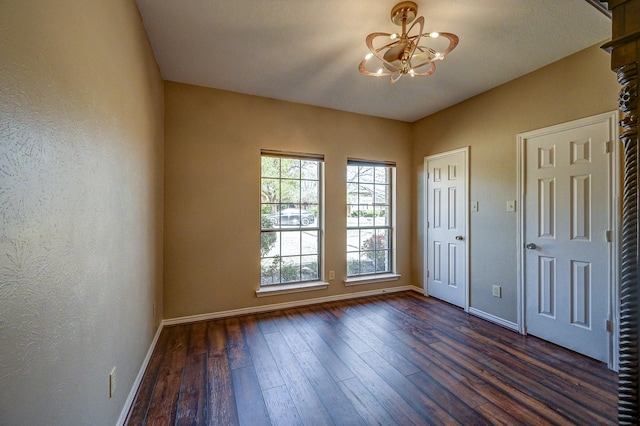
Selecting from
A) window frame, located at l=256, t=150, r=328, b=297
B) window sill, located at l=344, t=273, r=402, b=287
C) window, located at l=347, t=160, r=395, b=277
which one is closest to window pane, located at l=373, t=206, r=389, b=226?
window, located at l=347, t=160, r=395, b=277

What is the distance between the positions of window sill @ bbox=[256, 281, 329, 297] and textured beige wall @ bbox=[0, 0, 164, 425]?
61.8 inches

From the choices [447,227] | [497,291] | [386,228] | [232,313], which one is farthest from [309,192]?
[497,291]

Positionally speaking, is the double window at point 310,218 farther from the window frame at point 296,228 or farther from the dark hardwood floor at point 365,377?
the dark hardwood floor at point 365,377

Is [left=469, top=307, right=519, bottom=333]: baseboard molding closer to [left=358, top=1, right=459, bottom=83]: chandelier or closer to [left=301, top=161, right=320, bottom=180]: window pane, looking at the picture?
[left=301, top=161, right=320, bottom=180]: window pane

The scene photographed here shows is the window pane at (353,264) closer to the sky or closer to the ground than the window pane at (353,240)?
closer to the ground

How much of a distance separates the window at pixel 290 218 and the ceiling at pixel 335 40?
92cm

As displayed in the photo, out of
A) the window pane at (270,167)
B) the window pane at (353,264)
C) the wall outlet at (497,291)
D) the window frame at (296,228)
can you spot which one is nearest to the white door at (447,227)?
the wall outlet at (497,291)

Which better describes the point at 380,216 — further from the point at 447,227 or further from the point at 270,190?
the point at 270,190

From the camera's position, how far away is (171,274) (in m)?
2.93

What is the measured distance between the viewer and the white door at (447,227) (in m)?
3.44

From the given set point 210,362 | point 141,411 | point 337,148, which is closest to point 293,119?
point 337,148

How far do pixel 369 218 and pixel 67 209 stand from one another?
3.51 m

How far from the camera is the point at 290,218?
3.55m

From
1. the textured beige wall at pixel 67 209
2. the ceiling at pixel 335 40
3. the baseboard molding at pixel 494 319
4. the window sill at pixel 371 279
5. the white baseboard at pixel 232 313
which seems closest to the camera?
the textured beige wall at pixel 67 209
